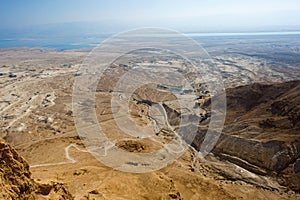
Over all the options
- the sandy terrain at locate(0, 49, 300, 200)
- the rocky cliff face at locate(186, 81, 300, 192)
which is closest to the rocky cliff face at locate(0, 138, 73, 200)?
the sandy terrain at locate(0, 49, 300, 200)

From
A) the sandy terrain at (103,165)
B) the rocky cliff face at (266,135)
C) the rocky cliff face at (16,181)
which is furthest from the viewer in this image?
the rocky cliff face at (266,135)

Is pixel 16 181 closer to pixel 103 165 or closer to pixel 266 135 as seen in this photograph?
pixel 103 165

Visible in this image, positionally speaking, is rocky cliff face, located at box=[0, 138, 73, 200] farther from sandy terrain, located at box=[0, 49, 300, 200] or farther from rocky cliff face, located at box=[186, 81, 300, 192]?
rocky cliff face, located at box=[186, 81, 300, 192]

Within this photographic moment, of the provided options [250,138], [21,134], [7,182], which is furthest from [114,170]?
[21,134]

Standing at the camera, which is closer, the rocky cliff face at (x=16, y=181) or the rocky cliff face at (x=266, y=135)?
the rocky cliff face at (x=16, y=181)

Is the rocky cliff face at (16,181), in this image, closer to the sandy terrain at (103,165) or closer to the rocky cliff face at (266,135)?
the sandy terrain at (103,165)

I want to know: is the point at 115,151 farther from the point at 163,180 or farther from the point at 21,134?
the point at 21,134

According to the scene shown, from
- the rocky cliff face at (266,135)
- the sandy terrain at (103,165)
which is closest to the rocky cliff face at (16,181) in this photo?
the sandy terrain at (103,165)

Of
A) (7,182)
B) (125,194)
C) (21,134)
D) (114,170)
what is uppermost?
(7,182)
